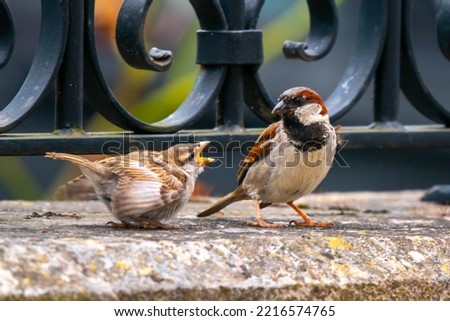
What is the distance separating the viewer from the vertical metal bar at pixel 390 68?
11.7ft

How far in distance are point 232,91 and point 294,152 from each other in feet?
Result: 1.75

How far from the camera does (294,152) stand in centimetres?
380

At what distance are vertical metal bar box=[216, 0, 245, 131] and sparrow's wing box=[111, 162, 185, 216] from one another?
312 millimetres

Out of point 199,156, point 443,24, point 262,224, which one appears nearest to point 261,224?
point 262,224

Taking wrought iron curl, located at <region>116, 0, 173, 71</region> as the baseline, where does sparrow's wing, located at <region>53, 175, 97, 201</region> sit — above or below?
below

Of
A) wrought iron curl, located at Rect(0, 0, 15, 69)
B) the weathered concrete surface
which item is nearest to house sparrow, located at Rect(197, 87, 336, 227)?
the weathered concrete surface

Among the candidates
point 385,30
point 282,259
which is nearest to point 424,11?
point 385,30

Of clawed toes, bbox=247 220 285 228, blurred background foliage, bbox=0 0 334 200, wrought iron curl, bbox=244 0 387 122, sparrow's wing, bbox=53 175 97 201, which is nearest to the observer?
clawed toes, bbox=247 220 285 228

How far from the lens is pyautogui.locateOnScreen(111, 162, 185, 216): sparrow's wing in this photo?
305 centimetres

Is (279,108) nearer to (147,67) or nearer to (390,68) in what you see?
(390,68)

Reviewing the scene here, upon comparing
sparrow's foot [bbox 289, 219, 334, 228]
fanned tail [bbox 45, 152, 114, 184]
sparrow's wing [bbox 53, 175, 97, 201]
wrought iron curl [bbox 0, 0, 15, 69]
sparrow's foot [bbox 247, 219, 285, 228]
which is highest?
wrought iron curl [bbox 0, 0, 15, 69]

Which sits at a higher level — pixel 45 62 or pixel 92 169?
pixel 45 62

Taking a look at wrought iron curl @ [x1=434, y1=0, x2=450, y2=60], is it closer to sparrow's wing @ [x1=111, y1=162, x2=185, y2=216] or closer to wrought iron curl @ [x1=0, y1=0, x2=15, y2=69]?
sparrow's wing @ [x1=111, y1=162, x2=185, y2=216]
